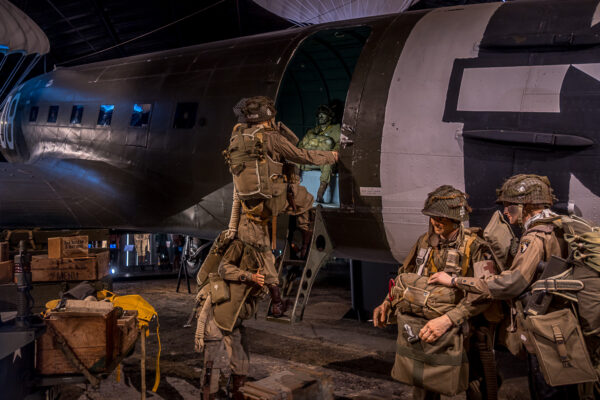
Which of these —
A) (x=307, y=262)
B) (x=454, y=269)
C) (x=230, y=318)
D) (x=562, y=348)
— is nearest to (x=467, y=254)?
(x=454, y=269)

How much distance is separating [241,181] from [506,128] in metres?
3.08

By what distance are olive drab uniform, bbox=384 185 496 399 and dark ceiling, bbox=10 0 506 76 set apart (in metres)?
21.7

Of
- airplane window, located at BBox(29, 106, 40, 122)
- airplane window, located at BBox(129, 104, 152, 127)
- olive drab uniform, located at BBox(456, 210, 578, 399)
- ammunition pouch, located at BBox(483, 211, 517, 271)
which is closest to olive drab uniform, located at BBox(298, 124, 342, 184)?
airplane window, located at BBox(129, 104, 152, 127)

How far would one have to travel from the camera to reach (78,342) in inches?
194

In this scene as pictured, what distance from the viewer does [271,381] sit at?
523cm

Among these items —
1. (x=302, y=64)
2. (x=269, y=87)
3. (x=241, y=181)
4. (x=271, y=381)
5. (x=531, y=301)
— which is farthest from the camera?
(x=302, y=64)

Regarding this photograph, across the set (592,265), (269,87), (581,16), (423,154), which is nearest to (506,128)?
(423,154)

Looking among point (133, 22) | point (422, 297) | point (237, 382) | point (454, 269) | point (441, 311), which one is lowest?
point (237, 382)

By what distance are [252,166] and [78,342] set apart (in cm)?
264

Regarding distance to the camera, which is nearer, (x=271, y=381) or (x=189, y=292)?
(x=271, y=381)

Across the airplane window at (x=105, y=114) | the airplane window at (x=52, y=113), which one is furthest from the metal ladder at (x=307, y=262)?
the airplane window at (x=52, y=113)

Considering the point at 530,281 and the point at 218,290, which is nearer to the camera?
the point at 530,281

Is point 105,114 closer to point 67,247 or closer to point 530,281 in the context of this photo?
point 67,247

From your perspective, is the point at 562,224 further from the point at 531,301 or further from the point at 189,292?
the point at 189,292
